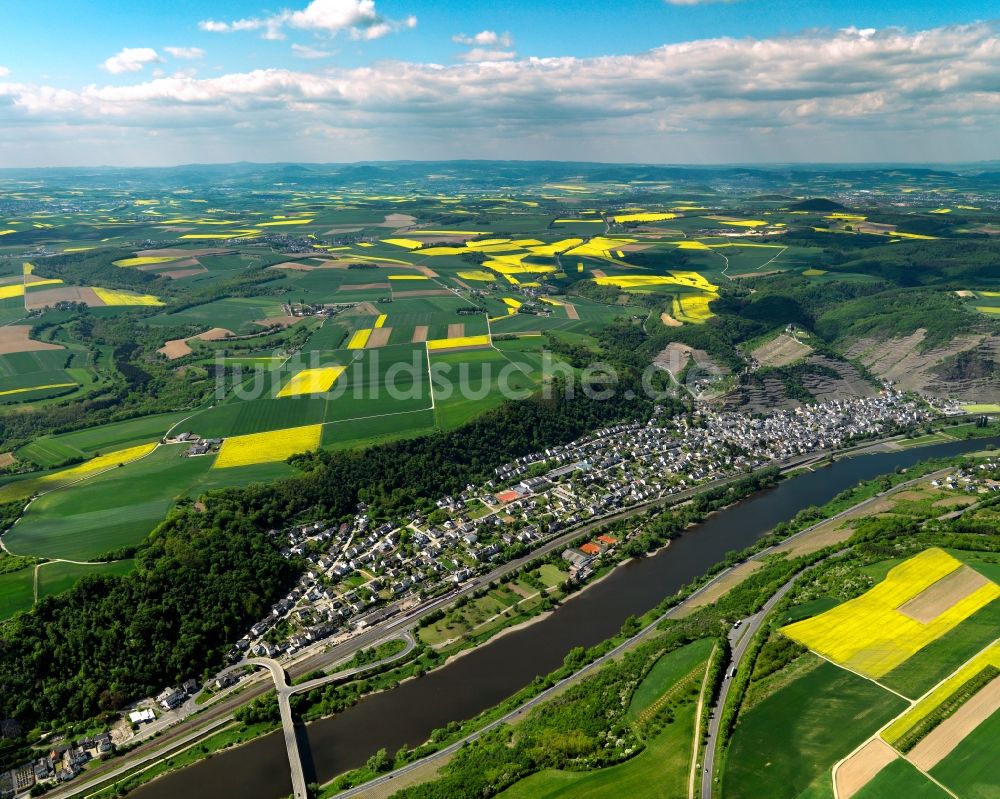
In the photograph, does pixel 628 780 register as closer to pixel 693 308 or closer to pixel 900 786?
pixel 900 786

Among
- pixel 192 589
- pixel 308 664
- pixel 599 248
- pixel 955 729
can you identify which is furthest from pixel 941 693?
pixel 599 248

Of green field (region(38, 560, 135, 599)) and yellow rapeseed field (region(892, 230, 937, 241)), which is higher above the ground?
yellow rapeseed field (region(892, 230, 937, 241))

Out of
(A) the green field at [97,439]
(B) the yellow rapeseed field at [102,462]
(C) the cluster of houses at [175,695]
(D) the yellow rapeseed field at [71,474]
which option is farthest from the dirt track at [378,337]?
(C) the cluster of houses at [175,695]

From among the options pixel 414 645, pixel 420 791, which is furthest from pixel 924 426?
pixel 420 791

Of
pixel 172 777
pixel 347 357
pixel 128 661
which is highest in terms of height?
pixel 347 357

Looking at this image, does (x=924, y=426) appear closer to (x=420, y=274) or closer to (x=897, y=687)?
(x=897, y=687)

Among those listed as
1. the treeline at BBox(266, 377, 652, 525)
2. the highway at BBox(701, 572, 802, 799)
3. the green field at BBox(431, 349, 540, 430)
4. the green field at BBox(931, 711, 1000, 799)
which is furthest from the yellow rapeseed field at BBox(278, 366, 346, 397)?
the green field at BBox(931, 711, 1000, 799)

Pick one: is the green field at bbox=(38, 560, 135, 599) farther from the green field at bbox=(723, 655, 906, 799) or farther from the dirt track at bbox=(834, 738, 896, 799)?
the dirt track at bbox=(834, 738, 896, 799)
